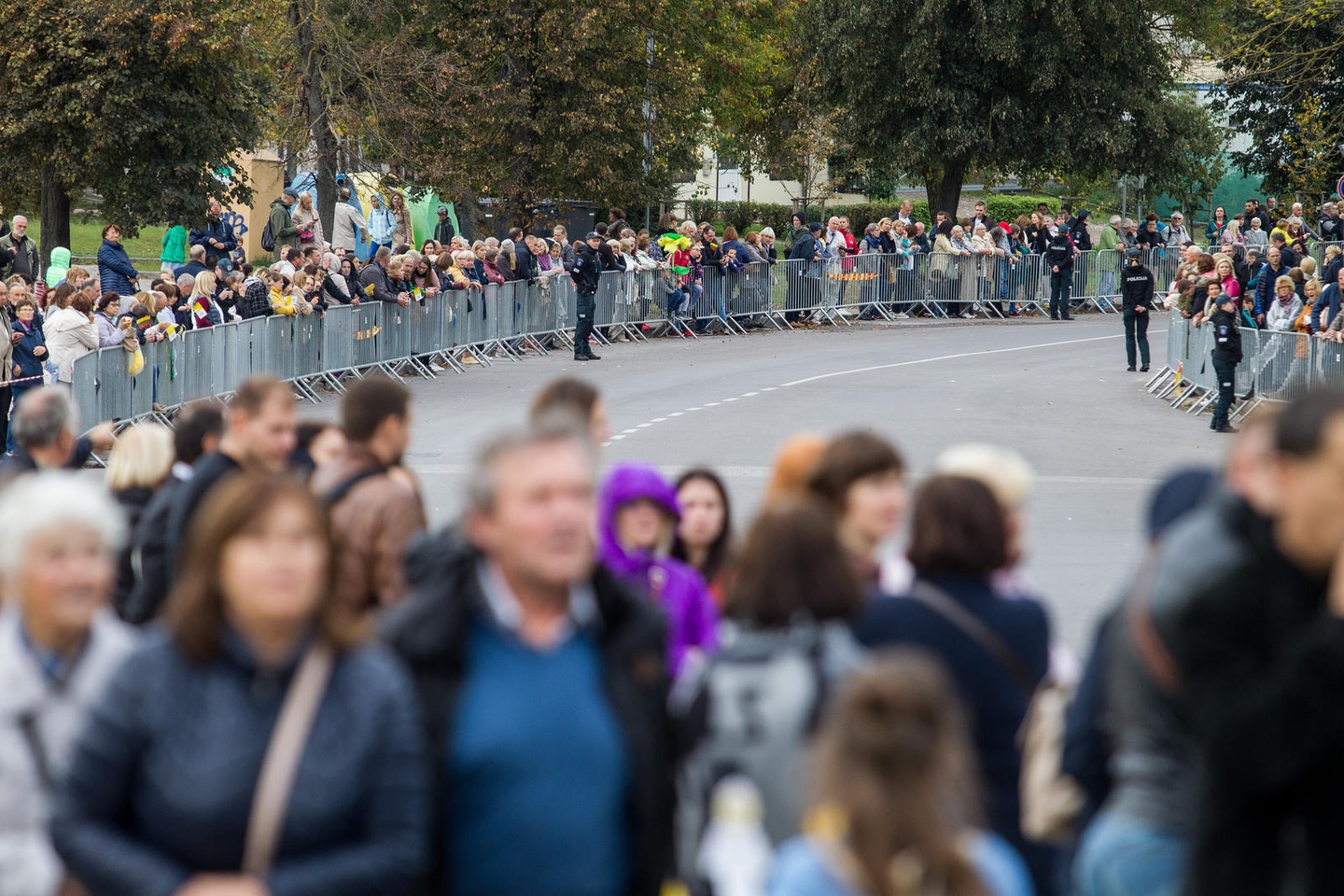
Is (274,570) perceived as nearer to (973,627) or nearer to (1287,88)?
(973,627)

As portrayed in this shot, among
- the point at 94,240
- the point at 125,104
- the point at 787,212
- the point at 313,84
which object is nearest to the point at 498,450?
the point at 313,84

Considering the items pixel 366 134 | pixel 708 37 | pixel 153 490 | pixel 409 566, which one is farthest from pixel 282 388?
pixel 708 37

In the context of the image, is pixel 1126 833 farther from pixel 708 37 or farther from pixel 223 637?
pixel 708 37

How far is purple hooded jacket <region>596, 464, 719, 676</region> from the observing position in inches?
209

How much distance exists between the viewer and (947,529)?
14.1ft

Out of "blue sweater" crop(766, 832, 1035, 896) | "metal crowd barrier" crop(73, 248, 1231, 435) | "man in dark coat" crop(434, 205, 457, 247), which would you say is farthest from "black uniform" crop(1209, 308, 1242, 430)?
"man in dark coat" crop(434, 205, 457, 247)

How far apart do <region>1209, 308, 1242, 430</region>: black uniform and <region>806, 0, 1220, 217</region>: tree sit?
21861mm

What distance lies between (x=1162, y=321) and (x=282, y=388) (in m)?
31.5

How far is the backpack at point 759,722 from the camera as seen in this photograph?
3746 millimetres

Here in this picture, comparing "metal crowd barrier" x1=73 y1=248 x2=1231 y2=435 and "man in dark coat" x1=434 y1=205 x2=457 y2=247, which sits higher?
"man in dark coat" x1=434 y1=205 x2=457 y2=247

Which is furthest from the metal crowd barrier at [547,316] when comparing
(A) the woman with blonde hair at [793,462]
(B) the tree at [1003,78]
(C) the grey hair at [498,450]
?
(C) the grey hair at [498,450]

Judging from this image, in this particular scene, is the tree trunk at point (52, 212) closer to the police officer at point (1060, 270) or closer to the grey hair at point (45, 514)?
the police officer at point (1060, 270)

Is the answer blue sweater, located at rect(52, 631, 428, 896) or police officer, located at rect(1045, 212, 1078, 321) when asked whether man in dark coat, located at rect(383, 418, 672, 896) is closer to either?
blue sweater, located at rect(52, 631, 428, 896)

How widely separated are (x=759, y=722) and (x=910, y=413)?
17536mm
